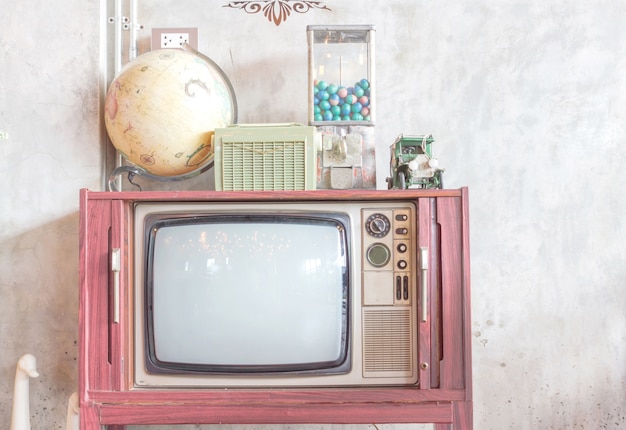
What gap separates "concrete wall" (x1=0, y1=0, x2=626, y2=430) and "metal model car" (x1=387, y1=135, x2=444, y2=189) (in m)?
0.31

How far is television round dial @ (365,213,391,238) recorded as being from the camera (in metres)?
1.78

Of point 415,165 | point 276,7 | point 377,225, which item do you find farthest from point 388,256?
point 276,7

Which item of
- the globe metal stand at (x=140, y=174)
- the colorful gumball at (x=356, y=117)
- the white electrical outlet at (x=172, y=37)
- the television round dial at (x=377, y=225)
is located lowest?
the television round dial at (x=377, y=225)

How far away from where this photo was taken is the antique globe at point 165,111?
1.92 meters

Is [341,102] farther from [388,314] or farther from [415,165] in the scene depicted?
[388,314]

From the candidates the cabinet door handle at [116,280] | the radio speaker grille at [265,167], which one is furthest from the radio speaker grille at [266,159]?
the cabinet door handle at [116,280]

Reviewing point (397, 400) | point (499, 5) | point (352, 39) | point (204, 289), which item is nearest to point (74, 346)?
point (204, 289)

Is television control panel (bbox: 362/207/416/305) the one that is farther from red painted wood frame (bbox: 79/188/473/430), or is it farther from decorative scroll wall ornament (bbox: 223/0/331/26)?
decorative scroll wall ornament (bbox: 223/0/331/26)

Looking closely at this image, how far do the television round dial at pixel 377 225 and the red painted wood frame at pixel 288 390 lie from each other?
2.5 inches

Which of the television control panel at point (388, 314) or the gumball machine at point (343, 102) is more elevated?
the gumball machine at point (343, 102)

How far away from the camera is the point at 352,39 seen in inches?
81.7

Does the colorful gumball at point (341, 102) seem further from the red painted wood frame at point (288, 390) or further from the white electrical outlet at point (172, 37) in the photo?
the white electrical outlet at point (172, 37)

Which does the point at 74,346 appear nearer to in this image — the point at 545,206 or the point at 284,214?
the point at 284,214

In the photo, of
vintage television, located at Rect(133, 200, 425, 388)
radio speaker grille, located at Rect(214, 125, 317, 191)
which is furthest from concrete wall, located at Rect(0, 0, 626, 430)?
vintage television, located at Rect(133, 200, 425, 388)
